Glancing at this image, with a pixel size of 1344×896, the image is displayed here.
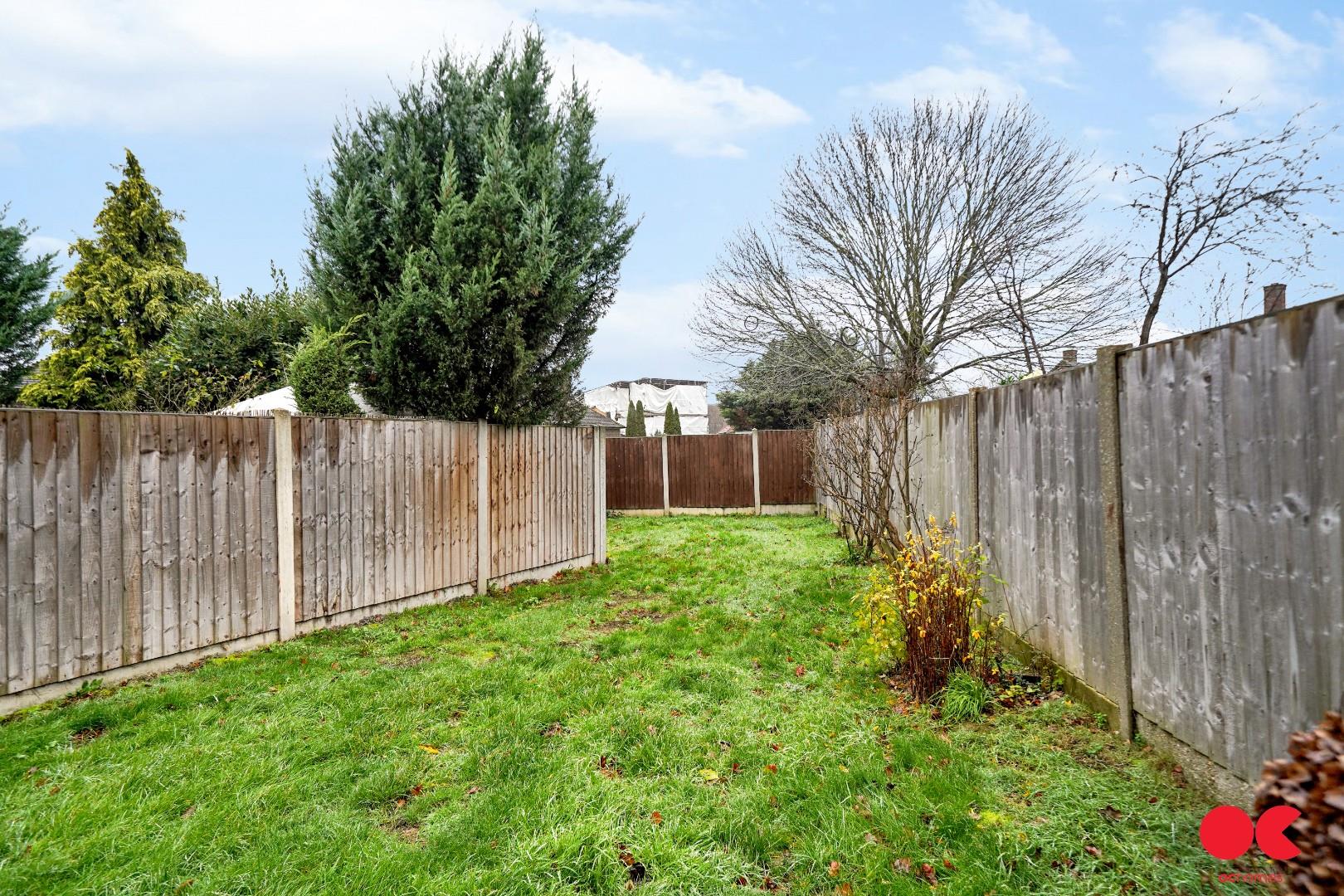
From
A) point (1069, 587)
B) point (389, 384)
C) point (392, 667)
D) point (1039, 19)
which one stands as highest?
point (1039, 19)

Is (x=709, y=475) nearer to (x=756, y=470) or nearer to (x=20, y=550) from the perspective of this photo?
(x=756, y=470)

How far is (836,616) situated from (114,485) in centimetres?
501

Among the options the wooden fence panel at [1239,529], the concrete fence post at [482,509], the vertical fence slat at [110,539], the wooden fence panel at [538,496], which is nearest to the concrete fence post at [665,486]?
the wooden fence panel at [538,496]

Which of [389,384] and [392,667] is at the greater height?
[389,384]

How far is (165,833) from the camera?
2.23 m

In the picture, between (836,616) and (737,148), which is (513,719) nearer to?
(836,616)

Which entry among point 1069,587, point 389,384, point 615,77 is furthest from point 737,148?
point 1069,587

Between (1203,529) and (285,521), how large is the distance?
531cm

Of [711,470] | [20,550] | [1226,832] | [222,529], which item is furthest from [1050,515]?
[711,470]

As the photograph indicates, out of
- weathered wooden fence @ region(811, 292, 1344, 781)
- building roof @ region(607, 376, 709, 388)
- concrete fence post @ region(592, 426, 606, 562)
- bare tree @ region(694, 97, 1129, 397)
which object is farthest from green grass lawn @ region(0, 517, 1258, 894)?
building roof @ region(607, 376, 709, 388)

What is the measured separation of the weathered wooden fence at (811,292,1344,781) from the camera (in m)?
1.62

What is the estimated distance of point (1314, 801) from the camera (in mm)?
1169

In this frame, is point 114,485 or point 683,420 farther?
point 683,420

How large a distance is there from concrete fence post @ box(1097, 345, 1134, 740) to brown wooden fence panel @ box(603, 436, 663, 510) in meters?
11.4
